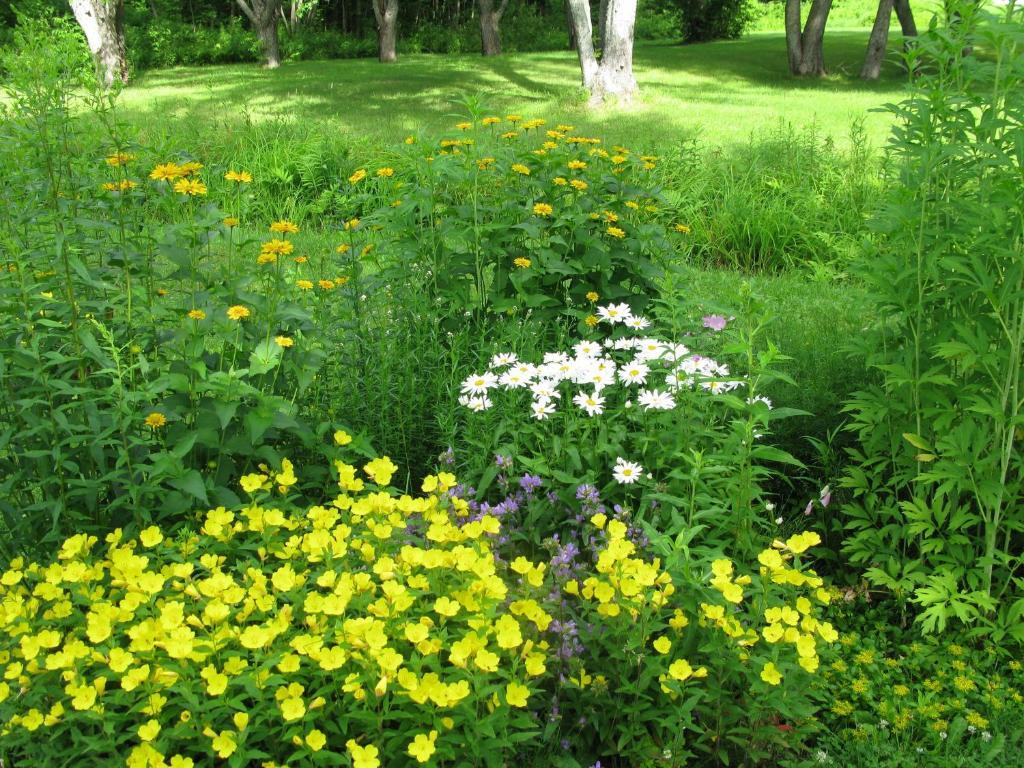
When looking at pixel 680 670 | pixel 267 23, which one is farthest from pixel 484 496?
pixel 267 23

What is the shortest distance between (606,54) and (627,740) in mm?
12019

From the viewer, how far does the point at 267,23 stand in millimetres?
19188

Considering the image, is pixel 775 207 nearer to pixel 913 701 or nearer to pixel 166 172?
pixel 913 701

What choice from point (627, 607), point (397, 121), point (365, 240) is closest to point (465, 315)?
point (365, 240)

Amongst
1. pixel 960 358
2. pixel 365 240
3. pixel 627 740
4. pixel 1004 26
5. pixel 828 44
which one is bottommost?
pixel 627 740

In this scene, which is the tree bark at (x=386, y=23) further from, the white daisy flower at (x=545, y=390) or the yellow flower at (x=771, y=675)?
the yellow flower at (x=771, y=675)

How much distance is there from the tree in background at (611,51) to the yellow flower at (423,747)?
12.2 m

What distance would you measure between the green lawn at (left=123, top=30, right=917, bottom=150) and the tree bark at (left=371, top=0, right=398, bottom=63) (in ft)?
1.31

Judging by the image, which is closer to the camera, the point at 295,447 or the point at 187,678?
the point at 187,678

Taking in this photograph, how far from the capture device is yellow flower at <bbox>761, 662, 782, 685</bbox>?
2.08m

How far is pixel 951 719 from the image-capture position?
8.80 ft

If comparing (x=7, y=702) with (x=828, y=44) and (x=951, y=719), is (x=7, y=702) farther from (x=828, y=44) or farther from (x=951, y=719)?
(x=828, y=44)

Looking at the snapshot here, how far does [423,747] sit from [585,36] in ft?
41.7

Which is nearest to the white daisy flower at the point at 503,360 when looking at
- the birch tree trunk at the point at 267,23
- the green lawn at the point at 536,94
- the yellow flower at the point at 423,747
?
the yellow flower at the point at 423,747
